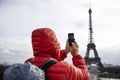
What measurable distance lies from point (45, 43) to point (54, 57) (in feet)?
0.68

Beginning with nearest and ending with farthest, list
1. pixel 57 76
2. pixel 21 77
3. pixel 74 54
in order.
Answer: pixel 21 77 → pixel 57 76 → pixel 74 54

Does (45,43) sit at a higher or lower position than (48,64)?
higher

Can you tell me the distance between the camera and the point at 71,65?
372cm

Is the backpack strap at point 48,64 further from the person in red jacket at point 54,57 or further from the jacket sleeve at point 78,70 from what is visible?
the jacket sleeve at point 78,70

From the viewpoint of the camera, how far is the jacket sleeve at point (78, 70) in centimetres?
369

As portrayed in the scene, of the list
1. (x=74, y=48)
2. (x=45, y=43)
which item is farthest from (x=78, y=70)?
(x=45, y=43)

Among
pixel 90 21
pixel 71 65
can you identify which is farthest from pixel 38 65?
pixel 90 21

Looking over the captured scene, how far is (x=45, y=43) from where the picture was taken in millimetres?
3814

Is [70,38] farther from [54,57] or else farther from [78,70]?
[78,70]

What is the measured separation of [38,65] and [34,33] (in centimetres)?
37

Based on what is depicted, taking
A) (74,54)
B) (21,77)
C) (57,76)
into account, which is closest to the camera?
(21,77)

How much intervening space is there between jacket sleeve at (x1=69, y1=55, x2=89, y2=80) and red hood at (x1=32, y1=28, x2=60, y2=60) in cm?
23

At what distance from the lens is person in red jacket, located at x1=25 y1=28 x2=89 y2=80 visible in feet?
12.1

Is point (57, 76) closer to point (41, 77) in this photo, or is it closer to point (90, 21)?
point (41, 77)
